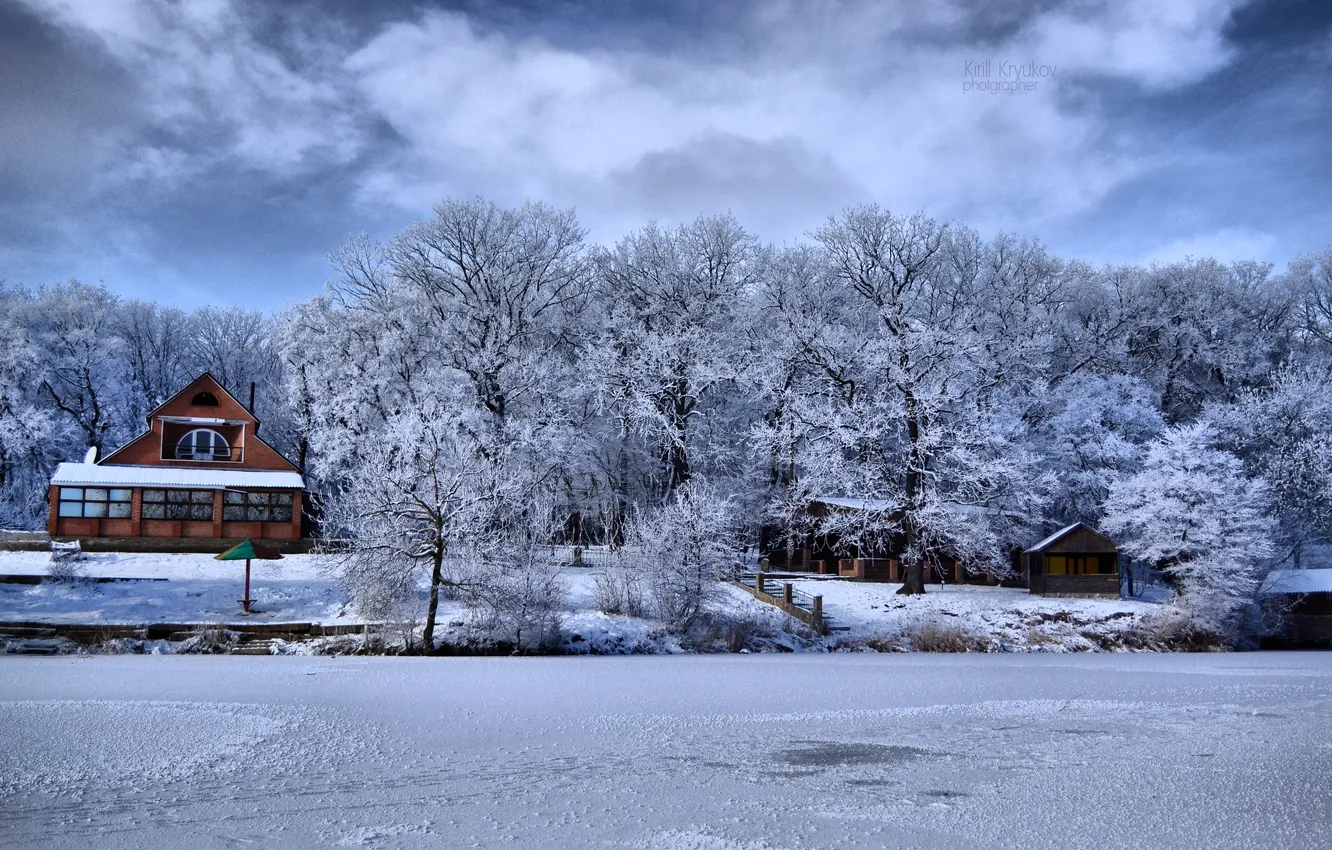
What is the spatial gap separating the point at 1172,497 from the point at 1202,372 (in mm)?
16061

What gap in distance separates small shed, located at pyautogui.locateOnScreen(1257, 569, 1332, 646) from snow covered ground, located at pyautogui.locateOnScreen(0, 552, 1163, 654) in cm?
464

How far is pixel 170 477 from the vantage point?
131 feet

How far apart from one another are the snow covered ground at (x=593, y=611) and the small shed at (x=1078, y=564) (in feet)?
4.42

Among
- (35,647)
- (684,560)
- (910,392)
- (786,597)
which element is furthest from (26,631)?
(910,392)

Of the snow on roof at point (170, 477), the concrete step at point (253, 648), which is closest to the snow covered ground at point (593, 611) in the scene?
the concrete step at point (253, 648)

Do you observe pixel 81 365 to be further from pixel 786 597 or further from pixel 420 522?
pixel 786 597

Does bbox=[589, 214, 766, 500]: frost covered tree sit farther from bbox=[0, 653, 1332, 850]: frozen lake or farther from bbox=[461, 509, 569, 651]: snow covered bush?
bbox=[0, 653, 1332, 850]: frozen lake

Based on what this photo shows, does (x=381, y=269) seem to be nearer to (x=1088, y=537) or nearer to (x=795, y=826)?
(x=1088, y=537)

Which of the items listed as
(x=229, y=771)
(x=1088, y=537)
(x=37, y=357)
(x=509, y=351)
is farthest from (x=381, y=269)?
(x=229, y=771)

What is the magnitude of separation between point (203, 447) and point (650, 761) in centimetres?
3570

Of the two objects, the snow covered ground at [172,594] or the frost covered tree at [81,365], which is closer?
the snow covered ground at [172,594]

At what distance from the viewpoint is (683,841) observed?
9641mm

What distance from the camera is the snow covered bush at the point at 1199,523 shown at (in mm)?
33031

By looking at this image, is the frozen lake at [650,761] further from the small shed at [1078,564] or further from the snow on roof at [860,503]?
the small shed at [1078,564]
